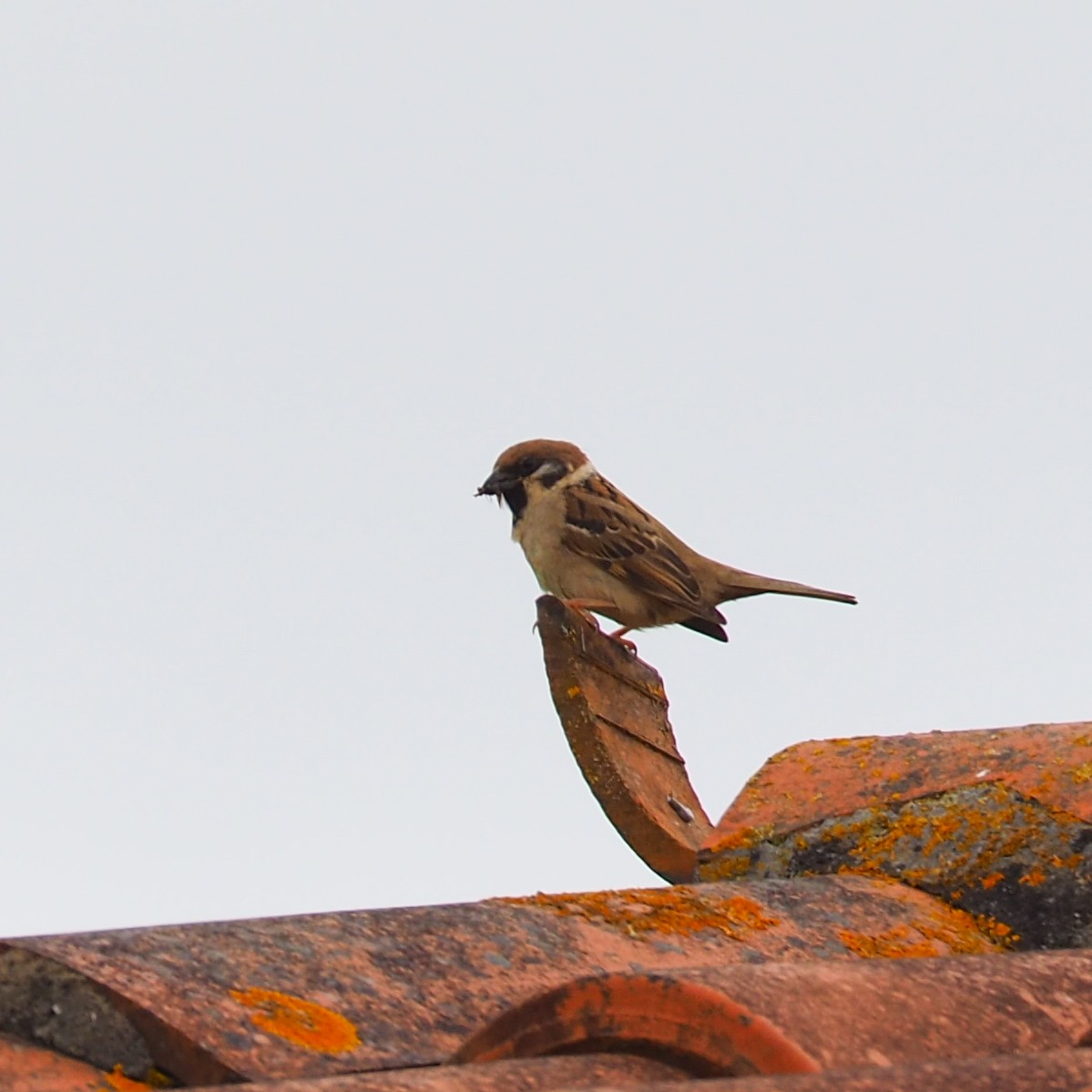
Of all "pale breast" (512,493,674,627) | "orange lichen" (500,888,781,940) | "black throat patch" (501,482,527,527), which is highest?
"black throat patch" (501,482,527,527)

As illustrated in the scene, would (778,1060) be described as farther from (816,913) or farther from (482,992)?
(816,913)

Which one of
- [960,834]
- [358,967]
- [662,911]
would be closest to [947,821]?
[960,834]

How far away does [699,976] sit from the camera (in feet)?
6.47

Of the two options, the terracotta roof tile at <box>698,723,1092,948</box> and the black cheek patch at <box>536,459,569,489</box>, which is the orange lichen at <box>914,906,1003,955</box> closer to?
the terracotta roof tile at <box>698,723,1092,948</box>

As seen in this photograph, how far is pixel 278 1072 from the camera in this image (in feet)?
7.02

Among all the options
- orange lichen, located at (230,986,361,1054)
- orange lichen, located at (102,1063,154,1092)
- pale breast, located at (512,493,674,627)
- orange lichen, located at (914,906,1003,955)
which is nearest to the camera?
orange lichen, located at (102,1063,154,1092)

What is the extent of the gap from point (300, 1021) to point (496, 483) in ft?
17.5

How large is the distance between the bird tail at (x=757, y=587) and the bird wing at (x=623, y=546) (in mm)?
385

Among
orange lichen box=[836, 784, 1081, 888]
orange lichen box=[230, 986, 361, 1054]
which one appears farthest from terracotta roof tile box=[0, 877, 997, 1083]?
orange lichen box=[836, 784, 1081, 888]

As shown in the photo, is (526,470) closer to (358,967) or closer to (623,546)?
(623,546)

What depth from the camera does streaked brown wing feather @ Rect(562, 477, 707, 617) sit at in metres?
7.33

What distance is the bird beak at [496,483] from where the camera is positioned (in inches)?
296

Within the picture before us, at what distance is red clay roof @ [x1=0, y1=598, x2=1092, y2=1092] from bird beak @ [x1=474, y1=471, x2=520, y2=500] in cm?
374

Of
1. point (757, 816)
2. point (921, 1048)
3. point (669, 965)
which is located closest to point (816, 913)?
point (669, 965)
